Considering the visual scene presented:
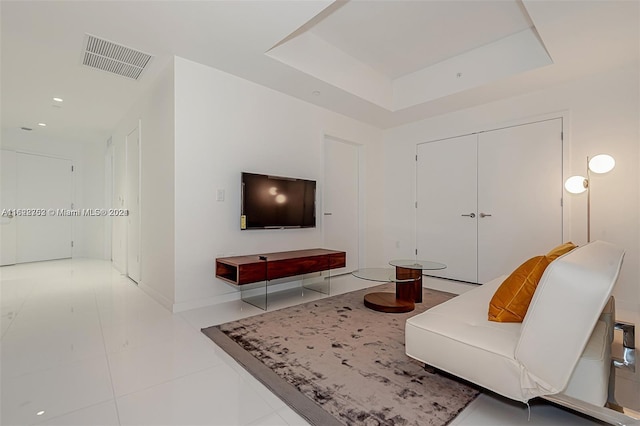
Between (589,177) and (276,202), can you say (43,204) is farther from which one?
(589,177)

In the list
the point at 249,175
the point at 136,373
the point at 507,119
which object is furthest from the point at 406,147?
the point at 136,373

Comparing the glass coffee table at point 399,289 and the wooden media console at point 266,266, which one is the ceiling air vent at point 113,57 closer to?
the wooden media console at point 266,266

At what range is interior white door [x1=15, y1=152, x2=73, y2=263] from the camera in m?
5.98

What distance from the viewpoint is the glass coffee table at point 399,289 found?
10.0 ft

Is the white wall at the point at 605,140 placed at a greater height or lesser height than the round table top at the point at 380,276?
greater

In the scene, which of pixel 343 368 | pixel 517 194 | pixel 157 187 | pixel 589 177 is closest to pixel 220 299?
pixel 157 187

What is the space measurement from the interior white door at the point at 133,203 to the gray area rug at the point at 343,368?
94.4 inches

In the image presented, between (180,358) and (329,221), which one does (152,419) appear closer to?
(180,358)

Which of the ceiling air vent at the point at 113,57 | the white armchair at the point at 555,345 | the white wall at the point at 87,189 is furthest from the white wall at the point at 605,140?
the white wall at the point at 87,189

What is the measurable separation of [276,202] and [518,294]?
2.72 metres

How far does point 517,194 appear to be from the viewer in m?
4.05

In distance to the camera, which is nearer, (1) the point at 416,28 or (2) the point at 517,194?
(1) the point at 416,28

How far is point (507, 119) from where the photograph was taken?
4121 mm

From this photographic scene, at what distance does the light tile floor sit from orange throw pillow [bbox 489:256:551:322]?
444mm
